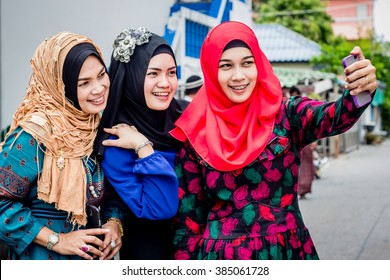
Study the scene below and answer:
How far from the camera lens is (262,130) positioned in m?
2.45

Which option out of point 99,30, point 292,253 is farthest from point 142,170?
point 99,30

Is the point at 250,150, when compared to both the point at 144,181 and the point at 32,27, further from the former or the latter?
the point at 32,27

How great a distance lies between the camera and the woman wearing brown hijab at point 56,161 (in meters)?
2.30

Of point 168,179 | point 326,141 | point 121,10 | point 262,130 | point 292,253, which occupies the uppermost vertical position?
point 121,10

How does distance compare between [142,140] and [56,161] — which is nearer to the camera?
[56,161]

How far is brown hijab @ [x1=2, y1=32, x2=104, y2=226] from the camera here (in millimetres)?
2316

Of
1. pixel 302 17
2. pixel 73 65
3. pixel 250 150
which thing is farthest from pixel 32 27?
pixel 302 17

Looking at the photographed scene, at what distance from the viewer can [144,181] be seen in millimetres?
2422

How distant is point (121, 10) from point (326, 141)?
14.0 metres

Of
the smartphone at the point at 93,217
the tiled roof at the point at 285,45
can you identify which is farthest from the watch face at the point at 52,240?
the tiled roof at the point at 285,45

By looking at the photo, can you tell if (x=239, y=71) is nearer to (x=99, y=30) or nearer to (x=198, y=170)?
(x=198, y=170)

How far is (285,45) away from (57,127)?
2079 centimetres

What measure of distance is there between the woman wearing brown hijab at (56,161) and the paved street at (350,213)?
388cm

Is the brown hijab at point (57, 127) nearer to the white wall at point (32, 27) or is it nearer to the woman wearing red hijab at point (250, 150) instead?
the woman wearing red hijab at point (250, 150)
